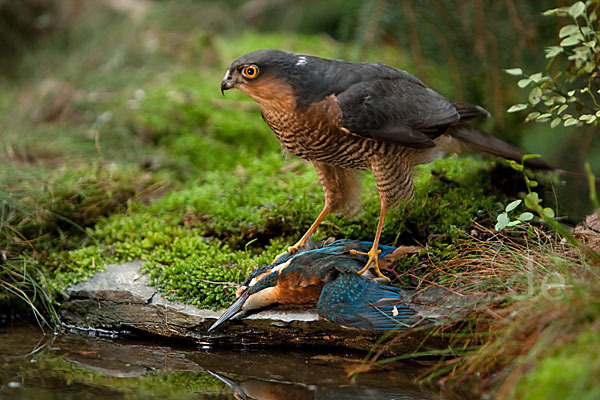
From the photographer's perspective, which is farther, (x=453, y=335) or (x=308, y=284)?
(x=308, y=284)

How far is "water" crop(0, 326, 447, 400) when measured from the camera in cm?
279

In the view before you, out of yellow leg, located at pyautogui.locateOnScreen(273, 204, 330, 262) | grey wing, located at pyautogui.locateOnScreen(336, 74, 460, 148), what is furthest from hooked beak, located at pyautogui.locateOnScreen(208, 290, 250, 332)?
grey wing, located at pyautogui.locateOnScreen(336, 74, 460, 148)

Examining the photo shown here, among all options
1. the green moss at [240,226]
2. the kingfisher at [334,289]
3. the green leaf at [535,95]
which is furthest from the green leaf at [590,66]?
the kingfisher at [334,289]

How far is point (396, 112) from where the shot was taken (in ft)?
11.4

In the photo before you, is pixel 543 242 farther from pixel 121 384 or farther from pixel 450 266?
pixel 121 384

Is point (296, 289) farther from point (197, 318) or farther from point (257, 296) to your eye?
point (197, 318)

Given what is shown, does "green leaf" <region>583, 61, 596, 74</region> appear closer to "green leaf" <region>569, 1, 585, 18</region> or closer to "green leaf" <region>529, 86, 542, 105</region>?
"green leaf" <region>529, 86, 542, 105</region>

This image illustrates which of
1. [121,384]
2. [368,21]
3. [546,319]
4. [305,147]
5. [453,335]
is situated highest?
[368,21]

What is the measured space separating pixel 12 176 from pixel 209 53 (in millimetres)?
4316

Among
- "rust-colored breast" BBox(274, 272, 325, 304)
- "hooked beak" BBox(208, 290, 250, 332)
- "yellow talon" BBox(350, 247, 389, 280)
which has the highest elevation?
"yellow talon" BBox(350, 247, 389, 280)

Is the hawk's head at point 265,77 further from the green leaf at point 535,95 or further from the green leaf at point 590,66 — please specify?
the green leaf at point 590,66

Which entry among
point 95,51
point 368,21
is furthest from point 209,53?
A: point 368,21

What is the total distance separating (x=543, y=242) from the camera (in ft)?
11.5

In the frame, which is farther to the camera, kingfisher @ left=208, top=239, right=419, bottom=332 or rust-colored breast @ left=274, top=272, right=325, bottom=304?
rust-colored breast @ left=274, top=272, right=325, bottom=304
